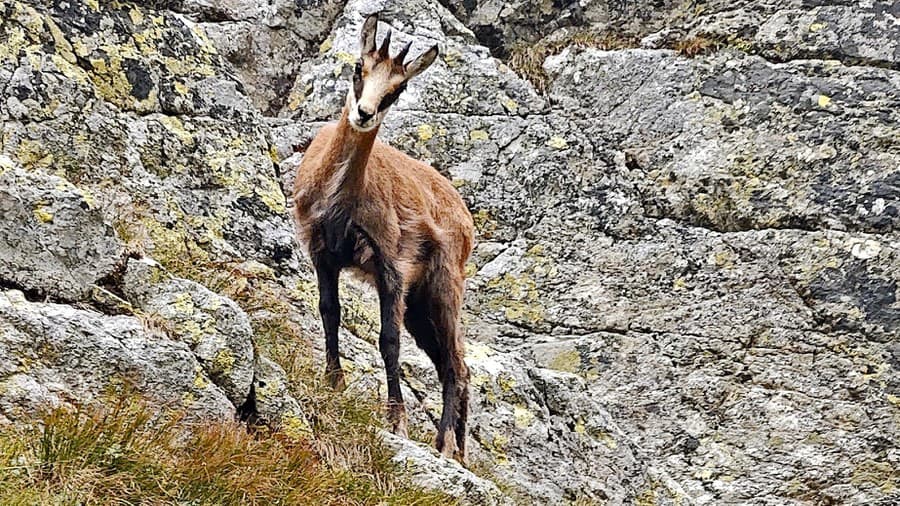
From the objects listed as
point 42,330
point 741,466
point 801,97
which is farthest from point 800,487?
point 42,330

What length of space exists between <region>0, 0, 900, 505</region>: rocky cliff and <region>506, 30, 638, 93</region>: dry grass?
0.04 m

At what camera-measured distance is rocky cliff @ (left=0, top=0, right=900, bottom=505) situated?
805 cm

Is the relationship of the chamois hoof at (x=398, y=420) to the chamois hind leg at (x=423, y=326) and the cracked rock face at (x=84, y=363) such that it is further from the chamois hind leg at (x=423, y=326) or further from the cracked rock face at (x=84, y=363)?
the cracked rock face at (x=84, y=363)

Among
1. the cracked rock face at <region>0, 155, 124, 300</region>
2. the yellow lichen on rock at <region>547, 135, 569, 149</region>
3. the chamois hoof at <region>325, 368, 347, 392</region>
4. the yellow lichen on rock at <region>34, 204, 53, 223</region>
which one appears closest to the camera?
the cracked rock face at <region>0, 155, 124, 300</region>

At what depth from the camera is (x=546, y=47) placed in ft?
49.2

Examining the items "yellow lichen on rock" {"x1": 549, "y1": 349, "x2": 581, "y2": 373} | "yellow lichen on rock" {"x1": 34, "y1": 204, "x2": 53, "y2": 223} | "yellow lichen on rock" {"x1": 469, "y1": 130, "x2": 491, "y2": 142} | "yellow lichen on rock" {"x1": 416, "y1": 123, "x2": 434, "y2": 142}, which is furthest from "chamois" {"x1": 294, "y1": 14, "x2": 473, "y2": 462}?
"yellow lichen on rock" {"x1": 469, "y1": 130, "x2": 491, "y2": 142}

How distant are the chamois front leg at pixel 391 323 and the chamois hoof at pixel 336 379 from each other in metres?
0.43

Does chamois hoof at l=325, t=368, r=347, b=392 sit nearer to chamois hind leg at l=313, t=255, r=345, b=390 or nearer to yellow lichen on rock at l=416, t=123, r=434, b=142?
chamois hind leg at l=313, t=255, r=345, b=390

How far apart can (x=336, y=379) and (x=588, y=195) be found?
682 cm

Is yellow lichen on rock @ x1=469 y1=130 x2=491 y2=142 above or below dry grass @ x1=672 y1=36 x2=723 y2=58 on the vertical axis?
below

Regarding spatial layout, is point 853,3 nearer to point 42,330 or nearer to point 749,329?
point 749,329

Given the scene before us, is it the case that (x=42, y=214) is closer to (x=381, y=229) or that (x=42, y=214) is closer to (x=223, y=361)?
(x=223, y=361)

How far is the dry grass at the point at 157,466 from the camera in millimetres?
4375

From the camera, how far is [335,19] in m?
14.5
